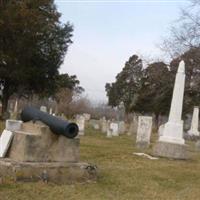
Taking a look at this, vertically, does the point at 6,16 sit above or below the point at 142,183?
above

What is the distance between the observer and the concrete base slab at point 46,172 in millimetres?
7930

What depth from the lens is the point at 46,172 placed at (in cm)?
819

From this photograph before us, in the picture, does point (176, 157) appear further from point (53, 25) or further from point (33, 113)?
point (53, 25)

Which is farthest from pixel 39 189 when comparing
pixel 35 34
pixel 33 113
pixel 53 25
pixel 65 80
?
pixel 65 80

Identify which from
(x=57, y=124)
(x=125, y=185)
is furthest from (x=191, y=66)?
(x=57, y=124)

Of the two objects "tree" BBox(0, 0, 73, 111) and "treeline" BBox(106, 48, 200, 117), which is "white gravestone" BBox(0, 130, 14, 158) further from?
"tree" BBox(0, 0, 73, 111)

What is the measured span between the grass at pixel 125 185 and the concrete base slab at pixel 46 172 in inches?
8.2

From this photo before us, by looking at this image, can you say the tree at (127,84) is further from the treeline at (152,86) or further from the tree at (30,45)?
the tree at (30,45)

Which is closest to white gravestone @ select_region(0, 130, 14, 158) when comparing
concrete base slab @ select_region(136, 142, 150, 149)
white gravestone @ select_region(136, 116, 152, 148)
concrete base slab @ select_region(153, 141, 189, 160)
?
concrete base slab @ select_region(153, 141, 189, 160)

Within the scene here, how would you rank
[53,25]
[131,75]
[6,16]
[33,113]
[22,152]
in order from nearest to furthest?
[22,152]
[33,113]
[6,16]
[53,25]
[131,75]

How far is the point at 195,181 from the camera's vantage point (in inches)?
405

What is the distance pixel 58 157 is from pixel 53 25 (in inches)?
1198

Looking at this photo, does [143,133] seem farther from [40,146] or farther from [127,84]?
[127,84]

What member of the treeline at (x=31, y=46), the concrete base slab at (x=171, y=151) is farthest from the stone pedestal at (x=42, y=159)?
the treeline at (x=31, y=46)
